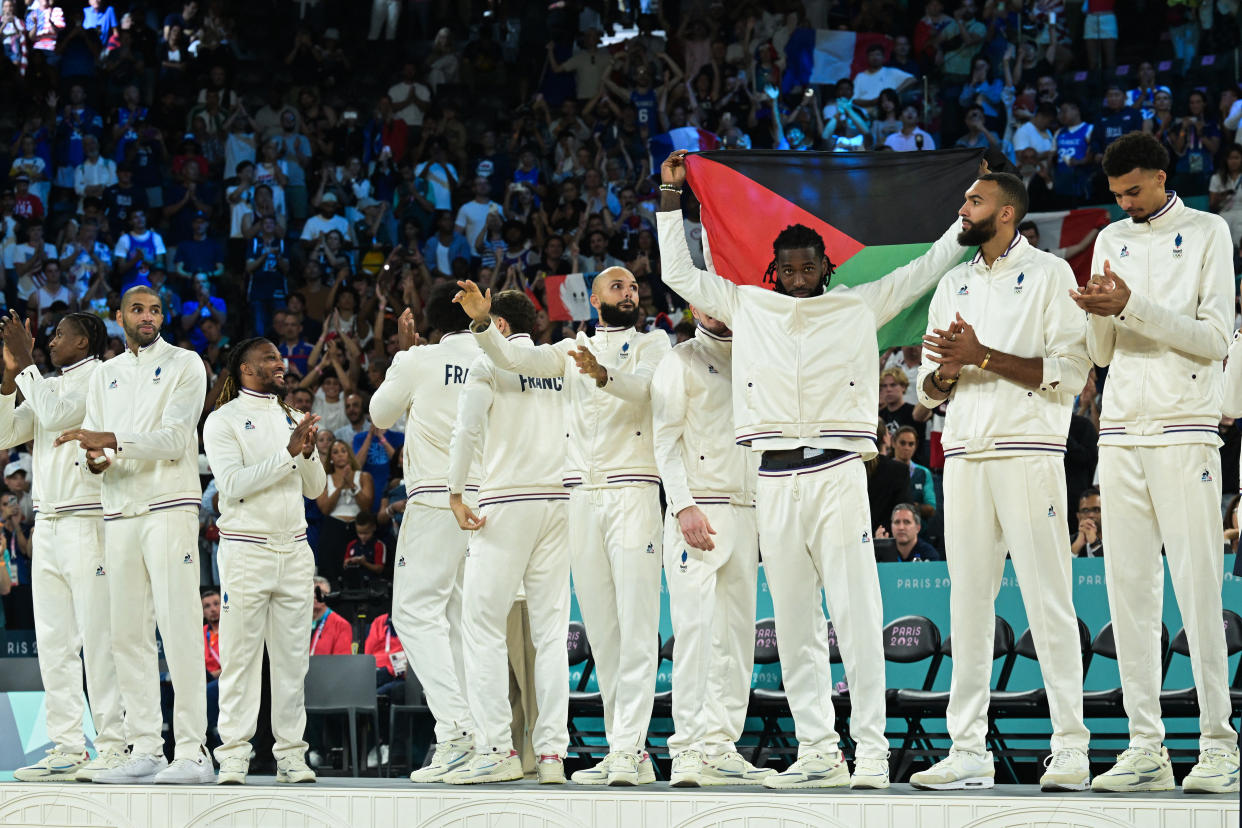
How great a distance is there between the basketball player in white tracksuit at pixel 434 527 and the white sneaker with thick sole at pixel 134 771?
1492mm

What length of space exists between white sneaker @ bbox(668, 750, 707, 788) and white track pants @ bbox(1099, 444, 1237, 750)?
198cm

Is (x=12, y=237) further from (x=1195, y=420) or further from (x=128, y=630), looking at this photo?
(x=1195, y=420)

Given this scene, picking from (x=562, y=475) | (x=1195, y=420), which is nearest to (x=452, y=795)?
(x=562, y=475)

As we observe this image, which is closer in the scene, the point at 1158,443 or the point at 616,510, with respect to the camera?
the point at 1158,443

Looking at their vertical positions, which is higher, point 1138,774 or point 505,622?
point 505,622

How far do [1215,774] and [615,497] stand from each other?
118 inches

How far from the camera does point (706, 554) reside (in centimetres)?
731

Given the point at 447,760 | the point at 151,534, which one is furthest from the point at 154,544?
the point at 447,760

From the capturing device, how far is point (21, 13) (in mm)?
20859

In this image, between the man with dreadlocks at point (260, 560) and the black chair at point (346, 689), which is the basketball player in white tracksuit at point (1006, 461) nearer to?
the man with dreadlocks at point (260, 560)

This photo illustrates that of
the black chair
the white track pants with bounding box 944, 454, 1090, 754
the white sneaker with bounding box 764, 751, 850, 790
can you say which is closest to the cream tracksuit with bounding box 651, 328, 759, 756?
the white sneaker with bounding box 764, 751, 850, 790

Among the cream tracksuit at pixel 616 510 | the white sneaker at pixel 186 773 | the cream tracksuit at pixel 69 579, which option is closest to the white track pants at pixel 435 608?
the cream tracksuit at pixel 616 510

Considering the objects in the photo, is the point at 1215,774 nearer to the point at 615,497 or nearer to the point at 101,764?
the point at 615,497

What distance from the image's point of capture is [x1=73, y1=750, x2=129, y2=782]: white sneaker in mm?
8227
